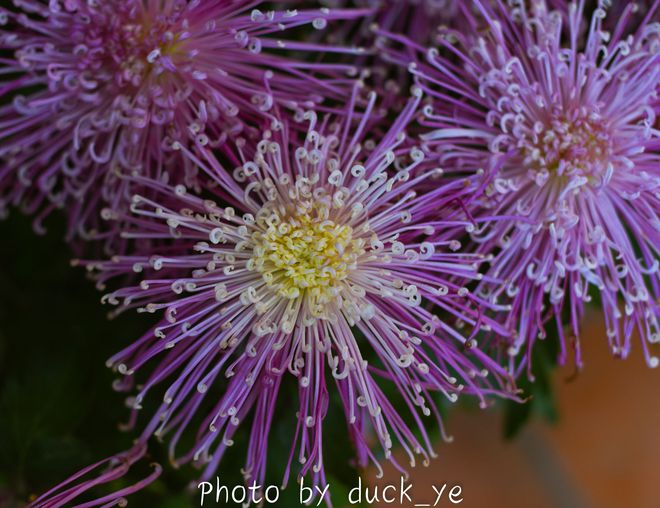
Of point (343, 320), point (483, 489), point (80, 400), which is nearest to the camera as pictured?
point (343, 320)

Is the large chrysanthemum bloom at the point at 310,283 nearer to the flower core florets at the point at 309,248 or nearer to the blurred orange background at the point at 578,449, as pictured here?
the flower core florets at the point at 309,248

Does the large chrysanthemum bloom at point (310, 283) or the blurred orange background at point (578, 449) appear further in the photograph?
the blurred orange background at point (578, 449)

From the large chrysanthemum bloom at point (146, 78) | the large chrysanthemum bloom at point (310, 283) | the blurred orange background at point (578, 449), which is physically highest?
the large chrysanthemum bloom at point (146, 78)

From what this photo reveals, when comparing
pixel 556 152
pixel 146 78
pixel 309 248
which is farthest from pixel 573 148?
pixel 146 78

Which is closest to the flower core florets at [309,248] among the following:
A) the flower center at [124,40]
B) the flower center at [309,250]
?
the flower center at [309,250]

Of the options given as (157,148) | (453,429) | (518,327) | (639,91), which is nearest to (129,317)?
(157,148)

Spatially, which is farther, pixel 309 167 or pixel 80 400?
pixel 80 400

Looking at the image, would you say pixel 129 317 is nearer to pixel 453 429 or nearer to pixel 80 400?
pixel 80 400
